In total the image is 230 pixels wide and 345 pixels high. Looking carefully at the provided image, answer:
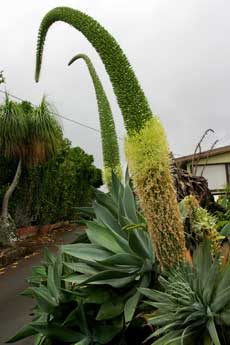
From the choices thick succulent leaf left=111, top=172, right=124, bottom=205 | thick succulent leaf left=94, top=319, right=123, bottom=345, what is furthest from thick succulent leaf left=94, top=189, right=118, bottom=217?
thick succulent leaf left=94, top=319, right=123, bottom=345

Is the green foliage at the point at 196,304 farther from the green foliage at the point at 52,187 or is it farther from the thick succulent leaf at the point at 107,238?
Result: the green foliage at the point at 52,187

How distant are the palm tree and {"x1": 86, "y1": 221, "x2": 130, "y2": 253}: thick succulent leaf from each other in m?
8.86

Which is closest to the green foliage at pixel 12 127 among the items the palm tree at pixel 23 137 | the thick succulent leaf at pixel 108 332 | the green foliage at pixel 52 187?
the palm tree at pixel 23 137

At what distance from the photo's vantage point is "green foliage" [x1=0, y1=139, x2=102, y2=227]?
14.8m

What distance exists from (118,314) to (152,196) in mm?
1100

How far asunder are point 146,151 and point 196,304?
963 millimetres

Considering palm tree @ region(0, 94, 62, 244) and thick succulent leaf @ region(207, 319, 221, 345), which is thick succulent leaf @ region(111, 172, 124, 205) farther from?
palm tree @ region(0, 94, 62, 244)

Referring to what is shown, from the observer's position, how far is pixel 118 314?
3.40 meters

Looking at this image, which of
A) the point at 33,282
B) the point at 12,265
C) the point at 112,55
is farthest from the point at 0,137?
the point at 112,55

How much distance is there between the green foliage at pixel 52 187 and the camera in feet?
48.5

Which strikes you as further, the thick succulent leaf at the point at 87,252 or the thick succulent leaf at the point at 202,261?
the thick succulent leaf at the point at 87,252

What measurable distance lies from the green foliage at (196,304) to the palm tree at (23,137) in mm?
9925

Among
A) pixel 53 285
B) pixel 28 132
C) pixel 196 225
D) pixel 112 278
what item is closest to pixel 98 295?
pixel 112 278

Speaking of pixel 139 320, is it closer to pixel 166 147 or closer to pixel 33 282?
pixel 166 147
